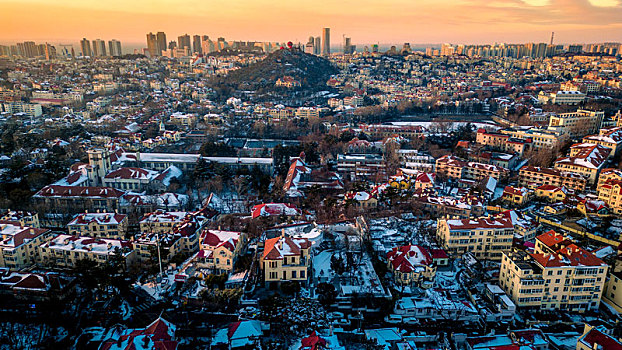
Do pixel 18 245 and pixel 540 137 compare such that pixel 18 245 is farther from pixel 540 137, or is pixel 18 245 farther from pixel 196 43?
pixel 196 43

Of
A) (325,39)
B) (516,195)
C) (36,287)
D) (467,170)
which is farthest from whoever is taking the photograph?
(325,39)

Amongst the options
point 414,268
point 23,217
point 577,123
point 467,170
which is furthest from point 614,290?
point 577,123

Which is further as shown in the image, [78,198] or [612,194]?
[78,198]

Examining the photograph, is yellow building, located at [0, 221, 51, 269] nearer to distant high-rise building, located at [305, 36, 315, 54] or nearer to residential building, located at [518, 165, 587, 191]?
residential building, located at [518, 165, 587, 191]

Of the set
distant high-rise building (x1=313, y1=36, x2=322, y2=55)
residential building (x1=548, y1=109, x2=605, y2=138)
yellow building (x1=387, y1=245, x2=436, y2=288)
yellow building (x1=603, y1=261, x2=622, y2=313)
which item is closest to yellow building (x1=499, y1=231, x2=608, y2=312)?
yellow building (x1=603, y1=261, x2=622, y2=313)

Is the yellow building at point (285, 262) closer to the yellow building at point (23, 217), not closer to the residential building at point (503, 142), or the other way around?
the yellow building at point (23, 217)

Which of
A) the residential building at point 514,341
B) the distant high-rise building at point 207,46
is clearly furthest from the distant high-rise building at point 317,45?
the residential building at point 514,341

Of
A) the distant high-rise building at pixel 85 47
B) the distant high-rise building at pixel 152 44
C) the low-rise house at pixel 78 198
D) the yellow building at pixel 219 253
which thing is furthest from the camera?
the distant high-rise building at pixel 152 44
